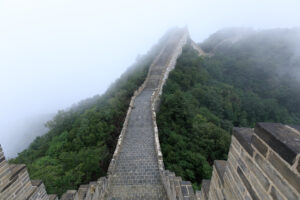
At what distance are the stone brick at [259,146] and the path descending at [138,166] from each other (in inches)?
206

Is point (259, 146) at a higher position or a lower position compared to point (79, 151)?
higher

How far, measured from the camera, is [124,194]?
5676 mm

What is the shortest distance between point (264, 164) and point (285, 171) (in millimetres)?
245

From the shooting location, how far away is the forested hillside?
8547mm

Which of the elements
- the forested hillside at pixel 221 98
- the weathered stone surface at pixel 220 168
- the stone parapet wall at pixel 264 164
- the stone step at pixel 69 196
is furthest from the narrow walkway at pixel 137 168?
the stone parapet wall at pixel 264 164

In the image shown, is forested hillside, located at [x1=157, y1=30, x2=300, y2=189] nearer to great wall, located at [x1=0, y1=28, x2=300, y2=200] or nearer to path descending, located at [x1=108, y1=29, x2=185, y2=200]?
A: path descending, located at [x1=108, y1=29, x2=185, y2=200]

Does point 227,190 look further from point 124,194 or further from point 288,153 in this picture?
point 124,194

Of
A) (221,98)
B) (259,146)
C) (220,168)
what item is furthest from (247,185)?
(221,98)

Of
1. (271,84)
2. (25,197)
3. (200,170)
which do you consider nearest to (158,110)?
(200,170)

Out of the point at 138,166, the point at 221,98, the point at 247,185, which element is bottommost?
the point at 221,98

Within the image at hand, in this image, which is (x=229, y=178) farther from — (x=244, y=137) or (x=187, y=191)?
(x=187, y=191)

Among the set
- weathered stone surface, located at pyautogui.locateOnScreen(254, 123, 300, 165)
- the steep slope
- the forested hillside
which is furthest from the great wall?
the forested hillside

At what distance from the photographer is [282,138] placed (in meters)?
1.20

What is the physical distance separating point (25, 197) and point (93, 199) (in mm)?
2614
